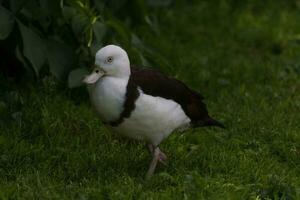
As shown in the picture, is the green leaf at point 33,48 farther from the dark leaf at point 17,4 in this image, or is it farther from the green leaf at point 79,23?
the green leaf at point 79,23

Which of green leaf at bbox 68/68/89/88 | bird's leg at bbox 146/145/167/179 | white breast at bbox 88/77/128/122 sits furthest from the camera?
green leaf at bbox 68/68/89/88

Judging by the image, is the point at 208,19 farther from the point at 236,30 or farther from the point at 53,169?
the point at 53,169

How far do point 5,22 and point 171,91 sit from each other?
51.0 inches

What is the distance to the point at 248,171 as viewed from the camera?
5.56 meters

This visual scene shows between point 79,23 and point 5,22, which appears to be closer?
point 5,22

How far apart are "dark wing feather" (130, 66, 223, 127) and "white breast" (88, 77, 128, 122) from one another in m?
0.15

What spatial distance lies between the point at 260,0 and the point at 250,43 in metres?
1.50

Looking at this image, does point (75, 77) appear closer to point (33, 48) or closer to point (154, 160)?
point (33, 48)

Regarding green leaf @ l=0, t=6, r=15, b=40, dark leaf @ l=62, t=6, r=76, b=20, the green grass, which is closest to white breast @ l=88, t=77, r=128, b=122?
the green grass

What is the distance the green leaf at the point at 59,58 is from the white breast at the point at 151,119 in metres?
1.07

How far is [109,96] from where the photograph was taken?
4992 millimetres

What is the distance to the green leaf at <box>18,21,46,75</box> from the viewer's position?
5.84 metres

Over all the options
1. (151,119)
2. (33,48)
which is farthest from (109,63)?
(33,48)

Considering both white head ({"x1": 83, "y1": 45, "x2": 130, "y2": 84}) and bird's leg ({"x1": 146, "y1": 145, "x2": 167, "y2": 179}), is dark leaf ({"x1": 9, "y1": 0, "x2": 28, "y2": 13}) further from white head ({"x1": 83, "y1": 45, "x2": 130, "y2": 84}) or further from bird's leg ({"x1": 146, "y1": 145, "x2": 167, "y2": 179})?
bird's leg ({"x1": 146, "y1": 145, "x2": 167, "y2": 179})
